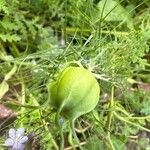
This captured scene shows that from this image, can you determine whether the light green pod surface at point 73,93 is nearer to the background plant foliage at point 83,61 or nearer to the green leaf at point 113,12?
the background plant foliage at point 83,61

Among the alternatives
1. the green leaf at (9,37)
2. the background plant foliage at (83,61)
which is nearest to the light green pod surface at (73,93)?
the background plant foliage at (83,61)

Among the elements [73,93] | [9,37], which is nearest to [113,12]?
[9,37]

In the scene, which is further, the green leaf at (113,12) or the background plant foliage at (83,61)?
the green leaf at (113,12)

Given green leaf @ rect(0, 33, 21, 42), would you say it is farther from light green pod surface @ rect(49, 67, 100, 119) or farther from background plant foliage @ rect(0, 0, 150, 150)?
light green pod surface @ rect(49, 67, 100, 119)

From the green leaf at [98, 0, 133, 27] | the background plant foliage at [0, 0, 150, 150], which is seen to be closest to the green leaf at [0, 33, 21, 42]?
the background plant foliage at [0, 0, 150, 150]

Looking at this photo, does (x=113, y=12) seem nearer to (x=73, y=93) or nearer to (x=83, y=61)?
(x=83, y=61)

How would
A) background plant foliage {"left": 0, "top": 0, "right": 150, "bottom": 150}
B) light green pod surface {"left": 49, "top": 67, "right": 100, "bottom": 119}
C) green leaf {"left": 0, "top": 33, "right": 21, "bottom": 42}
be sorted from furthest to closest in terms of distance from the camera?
green leaf {"left": 0, "top": 33, "right": 21, "bottom": 42}
background plant foliage {"left": 0, "top": 0, "right": 150, "bottom": 150}
light green pod surface {"left": 49, "top": 67, "right": 100, "bottom": 119}
